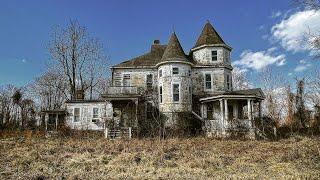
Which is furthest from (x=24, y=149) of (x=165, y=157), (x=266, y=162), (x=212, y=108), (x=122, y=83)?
(x=212, y=108)

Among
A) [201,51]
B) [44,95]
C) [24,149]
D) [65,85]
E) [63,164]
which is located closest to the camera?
[63,164]

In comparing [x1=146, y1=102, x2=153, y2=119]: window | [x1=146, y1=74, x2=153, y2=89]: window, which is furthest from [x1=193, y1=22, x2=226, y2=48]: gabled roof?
[x1=146, y1=102, x2=153, y2=119]: window

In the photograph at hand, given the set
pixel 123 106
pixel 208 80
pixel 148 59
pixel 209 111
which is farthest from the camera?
pixel 148 59

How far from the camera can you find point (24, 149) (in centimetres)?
1847

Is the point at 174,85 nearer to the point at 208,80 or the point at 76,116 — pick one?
the point at 208,80

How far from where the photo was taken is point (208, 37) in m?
33.3

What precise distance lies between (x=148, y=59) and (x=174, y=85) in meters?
4.58

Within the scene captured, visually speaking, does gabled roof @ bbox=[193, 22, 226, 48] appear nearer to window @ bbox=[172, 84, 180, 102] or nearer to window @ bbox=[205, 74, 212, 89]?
window @ bbox=[205, 74, 212, 89]

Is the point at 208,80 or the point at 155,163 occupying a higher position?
the point at 208,80

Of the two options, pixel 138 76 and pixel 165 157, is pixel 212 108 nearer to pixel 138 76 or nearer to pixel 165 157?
pixel 138 76

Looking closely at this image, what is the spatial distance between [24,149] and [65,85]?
2906 centimetres

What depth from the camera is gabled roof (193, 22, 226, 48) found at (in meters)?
32.8

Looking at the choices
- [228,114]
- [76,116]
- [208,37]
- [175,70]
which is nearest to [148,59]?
[175,70]

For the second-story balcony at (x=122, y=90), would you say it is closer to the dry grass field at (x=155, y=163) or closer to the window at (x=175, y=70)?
the window at (x=175, y=70)
